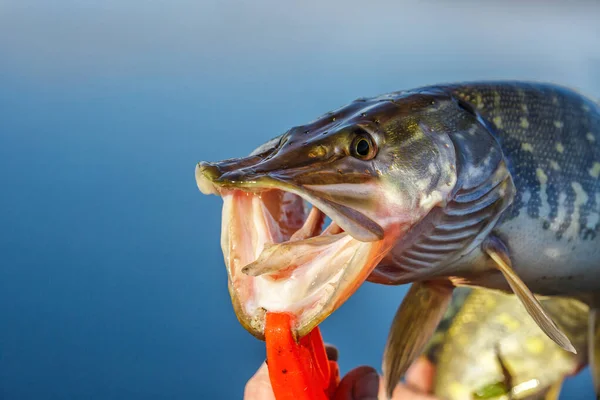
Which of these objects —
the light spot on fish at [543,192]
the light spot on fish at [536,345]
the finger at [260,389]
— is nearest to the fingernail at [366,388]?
the finger at [260,389]

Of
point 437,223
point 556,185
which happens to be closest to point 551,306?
point 556,185

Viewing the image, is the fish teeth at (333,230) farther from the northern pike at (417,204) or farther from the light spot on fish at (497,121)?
the light spot on fish at (497,121)

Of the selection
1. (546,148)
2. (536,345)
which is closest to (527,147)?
(546,148)

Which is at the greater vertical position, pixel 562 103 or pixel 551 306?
pixel 562 103

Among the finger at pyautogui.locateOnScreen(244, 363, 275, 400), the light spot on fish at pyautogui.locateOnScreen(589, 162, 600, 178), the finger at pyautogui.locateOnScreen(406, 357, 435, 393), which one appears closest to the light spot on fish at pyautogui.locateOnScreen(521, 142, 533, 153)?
the light spot on fish at pyautogui.locateOnScreen(589, 162, 600, 178)

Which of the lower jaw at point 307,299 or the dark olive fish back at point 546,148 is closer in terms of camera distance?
the lower jaw at point 307,299

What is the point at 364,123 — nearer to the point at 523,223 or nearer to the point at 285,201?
the point at 285,201

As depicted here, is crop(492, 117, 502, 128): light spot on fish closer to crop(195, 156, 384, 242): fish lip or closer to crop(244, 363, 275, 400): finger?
crop(195, 156, 384, 242): fish lip
